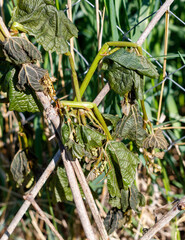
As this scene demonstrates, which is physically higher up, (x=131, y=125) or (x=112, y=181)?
(x=131, y=125)

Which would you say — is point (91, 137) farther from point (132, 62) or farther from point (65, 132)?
point (132, 62)

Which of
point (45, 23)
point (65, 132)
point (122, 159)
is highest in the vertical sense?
point (45, 23)

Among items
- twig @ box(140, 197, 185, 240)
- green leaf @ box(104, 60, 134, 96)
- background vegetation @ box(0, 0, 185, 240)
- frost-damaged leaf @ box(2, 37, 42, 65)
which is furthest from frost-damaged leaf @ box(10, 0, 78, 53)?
twig @ box(140, 197, 185, 240)

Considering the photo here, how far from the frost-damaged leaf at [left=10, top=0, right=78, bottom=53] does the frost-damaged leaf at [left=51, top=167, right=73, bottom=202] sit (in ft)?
1.26

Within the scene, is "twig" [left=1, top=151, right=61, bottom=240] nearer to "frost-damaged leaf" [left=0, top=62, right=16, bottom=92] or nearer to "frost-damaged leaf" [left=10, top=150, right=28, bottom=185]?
"frost-damaged leaf" [left=10, top=150, right=28, bottom=185]

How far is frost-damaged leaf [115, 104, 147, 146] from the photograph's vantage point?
2.84 ft

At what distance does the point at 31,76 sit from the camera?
0.73 metres

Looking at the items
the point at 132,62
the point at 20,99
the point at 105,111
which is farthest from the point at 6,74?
the point at 105,111

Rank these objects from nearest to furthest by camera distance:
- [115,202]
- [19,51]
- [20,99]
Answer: [19,51] → [20,99] → [115,202]

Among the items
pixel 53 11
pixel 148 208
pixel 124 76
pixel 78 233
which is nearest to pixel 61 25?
pixel 53 11

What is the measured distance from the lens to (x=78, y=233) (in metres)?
1.49

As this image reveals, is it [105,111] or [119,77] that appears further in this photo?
[105,111]

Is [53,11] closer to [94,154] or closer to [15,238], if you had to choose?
[94,154]

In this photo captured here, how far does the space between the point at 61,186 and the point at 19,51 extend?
44cm
